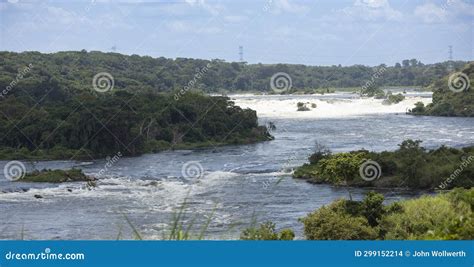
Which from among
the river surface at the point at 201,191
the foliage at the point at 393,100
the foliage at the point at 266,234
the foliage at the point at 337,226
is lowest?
the river surface at the point at 201,191

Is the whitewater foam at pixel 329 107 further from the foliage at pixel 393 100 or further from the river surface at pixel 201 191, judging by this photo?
the river surface at pixel 201 191

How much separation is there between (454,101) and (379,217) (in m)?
57.2

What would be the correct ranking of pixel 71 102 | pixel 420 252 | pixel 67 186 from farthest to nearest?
1. pixel 71 102
2. pixel 67 186
3. pixel 420 252

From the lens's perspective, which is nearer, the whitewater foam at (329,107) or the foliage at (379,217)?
the foliage at (379,217)

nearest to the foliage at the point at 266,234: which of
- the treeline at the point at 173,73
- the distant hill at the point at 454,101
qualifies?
the treeline at the point at 173,73

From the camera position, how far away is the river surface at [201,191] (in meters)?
24.0

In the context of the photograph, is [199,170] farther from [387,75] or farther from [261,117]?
[387,75]

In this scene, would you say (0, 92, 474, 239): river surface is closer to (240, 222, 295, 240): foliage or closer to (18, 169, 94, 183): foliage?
(240, 222, 295, 240): foliage

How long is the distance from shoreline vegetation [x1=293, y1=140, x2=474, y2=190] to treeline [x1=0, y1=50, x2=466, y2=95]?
26.6 meters

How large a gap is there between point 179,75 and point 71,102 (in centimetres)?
4339

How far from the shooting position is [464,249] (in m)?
6.20

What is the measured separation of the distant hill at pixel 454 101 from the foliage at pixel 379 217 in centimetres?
5398

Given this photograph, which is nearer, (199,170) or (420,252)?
(420,252)

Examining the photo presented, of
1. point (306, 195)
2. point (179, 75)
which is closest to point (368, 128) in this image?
point (306, 195)
